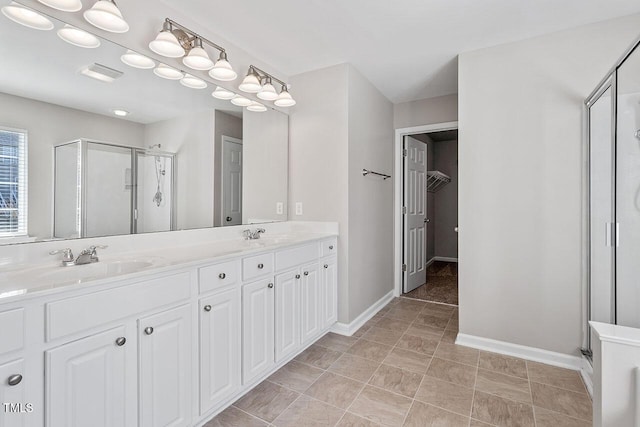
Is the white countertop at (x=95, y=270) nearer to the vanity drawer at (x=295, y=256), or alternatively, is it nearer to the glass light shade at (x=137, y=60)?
the vanity drawer at (x=295, y=256)

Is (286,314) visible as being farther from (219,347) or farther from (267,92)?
(267,92)

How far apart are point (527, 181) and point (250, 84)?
7.36 ft

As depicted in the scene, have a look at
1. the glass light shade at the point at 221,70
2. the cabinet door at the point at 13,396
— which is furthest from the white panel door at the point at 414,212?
the cabinet door at the point at 13,396

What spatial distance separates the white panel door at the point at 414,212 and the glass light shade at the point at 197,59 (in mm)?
2655

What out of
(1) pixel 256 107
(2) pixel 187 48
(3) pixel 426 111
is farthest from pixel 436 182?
(2) pixel 187 48

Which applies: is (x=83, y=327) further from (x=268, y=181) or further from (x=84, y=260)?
(x=268, y=181)

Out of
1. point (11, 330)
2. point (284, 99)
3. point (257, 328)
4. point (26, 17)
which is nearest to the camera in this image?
point (11, 330)

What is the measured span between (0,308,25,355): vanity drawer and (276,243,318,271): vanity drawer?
129 cm

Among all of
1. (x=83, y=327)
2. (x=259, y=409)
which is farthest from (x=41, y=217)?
(x=259, y=409)

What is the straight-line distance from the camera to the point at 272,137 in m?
2.85

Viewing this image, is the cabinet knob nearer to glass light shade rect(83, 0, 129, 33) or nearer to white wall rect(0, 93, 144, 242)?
white wall rect(0, 93, 144, 242)

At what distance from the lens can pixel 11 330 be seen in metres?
0.93

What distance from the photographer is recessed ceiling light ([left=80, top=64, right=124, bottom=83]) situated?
5.27 ft

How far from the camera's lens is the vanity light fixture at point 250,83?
2340 mm
